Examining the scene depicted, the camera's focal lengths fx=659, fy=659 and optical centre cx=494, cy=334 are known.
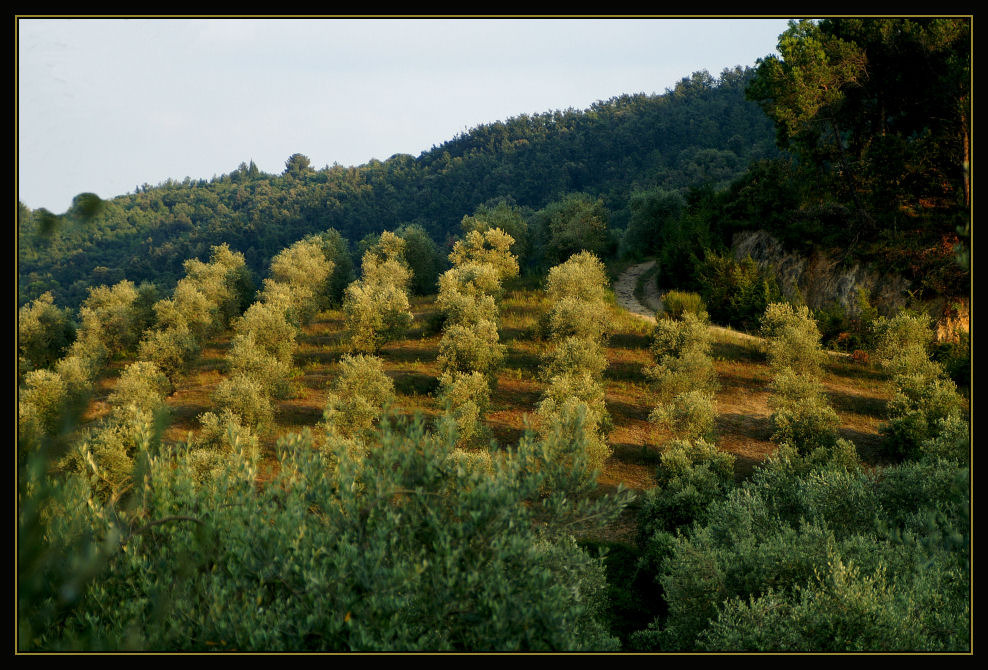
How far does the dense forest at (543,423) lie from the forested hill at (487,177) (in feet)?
56.9

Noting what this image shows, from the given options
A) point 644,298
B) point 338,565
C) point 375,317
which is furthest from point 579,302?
point 338,565

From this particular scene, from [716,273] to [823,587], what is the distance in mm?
34262

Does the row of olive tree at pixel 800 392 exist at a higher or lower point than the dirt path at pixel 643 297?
lower

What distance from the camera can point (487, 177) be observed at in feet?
384

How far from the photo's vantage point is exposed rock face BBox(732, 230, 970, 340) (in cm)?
3269

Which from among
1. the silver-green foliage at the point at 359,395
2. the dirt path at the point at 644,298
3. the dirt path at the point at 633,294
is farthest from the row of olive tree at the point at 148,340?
the dirt path at the point at 644,298

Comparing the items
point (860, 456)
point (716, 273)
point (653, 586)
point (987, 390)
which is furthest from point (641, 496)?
point (716, 273)

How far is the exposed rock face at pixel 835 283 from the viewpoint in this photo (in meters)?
32.7

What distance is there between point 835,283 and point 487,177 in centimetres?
8494

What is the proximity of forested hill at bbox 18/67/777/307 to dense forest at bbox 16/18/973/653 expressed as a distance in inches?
683

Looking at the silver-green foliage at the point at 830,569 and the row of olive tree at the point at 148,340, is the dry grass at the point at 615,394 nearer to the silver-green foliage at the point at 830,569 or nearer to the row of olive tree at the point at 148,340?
the row of olive tree at the point at 148,340

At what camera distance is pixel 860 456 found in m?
25.1

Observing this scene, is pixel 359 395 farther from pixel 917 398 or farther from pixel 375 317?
pixel 917 398

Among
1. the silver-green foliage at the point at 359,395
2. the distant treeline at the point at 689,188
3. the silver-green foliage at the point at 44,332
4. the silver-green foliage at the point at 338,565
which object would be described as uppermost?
the distant treeline at the point at 689,188
